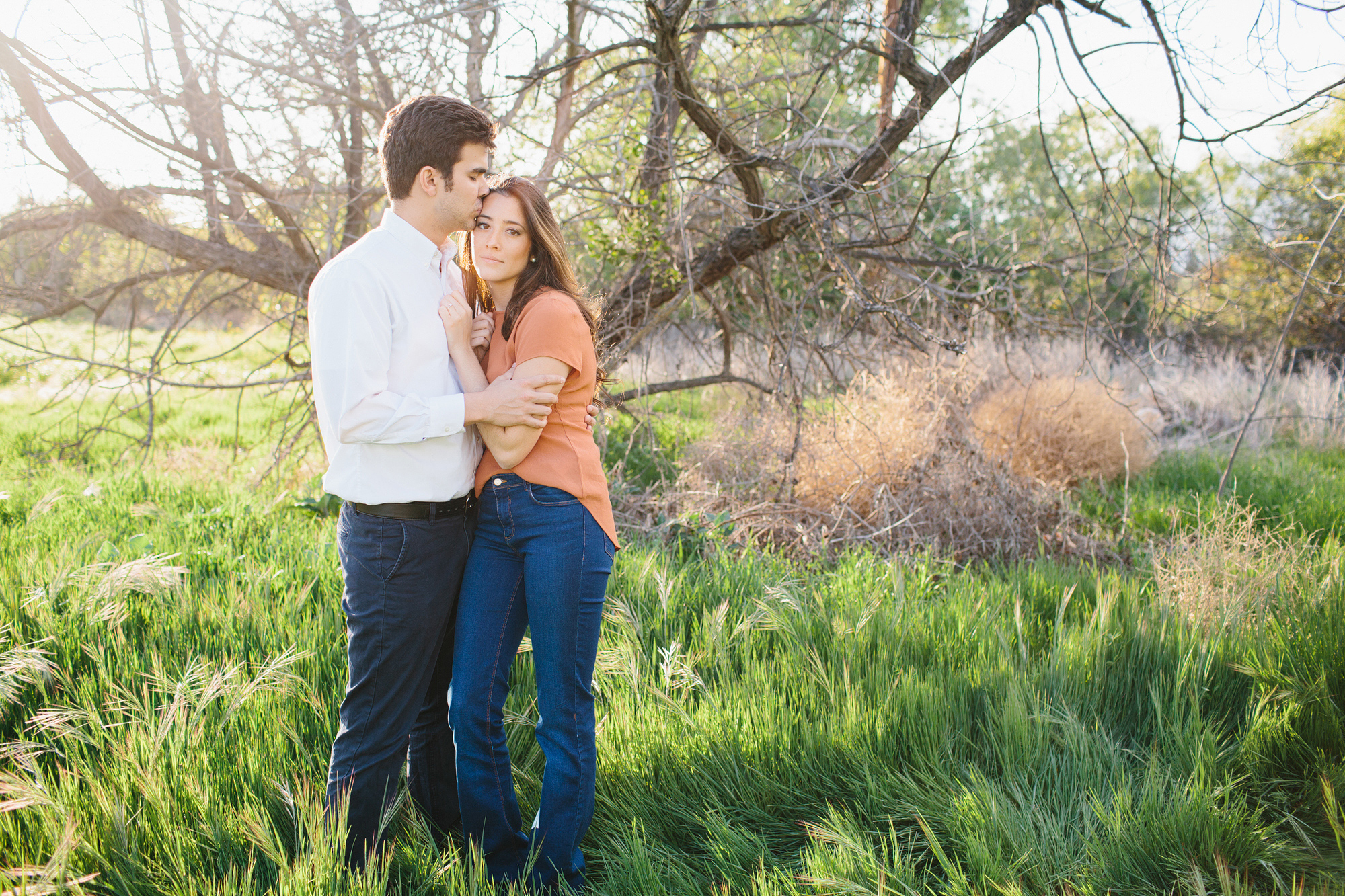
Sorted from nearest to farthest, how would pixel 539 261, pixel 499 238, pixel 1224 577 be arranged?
pixel 499 238 → pixel 539 261 → pixel 1224 577

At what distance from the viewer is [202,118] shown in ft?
18.6

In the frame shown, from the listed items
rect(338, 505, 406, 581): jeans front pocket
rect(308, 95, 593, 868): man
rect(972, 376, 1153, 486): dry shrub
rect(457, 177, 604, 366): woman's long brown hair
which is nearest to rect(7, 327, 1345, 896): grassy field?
rect(308, 95, 593, 868): man

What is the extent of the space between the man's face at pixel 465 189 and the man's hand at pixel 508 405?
0.54m

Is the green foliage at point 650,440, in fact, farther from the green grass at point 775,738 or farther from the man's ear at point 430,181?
the man's ear at point 430,181

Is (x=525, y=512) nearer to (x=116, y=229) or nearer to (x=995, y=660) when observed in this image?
(x=995, y=660)

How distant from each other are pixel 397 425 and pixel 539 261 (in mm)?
741

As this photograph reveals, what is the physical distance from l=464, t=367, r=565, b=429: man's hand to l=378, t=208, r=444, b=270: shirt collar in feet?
1.46

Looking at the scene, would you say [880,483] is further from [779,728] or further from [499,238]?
[499,238]

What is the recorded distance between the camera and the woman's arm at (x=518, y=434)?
2.15 metres

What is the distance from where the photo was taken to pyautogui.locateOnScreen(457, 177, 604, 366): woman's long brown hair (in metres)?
A: 2.33

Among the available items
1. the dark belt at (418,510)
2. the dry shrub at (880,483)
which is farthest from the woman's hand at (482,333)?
the dry shrub at (880,483)

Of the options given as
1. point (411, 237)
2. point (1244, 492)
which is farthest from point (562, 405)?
point (1244, 492)

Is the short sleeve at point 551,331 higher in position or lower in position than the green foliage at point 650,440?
higher

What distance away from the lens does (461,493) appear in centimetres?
220
